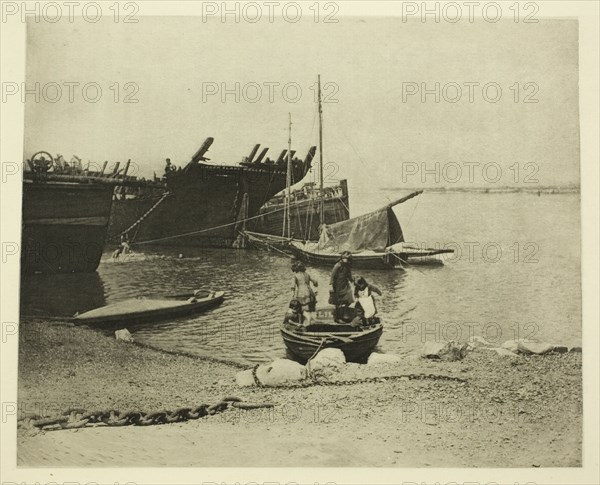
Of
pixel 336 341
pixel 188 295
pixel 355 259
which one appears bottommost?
pixel 336 341

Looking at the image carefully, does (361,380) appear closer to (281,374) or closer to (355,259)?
(281,374)

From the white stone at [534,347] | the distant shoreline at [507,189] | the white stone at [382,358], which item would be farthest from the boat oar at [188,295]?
the white stone at [534,347]

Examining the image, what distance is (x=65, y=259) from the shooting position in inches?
162

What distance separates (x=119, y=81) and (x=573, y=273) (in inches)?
133

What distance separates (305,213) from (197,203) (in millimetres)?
771

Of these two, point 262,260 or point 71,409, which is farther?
point 262,260

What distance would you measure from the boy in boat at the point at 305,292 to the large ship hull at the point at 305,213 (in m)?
0.27

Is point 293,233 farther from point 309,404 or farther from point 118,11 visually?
point 118,11

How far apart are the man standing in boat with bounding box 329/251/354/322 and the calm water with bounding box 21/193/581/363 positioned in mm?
74

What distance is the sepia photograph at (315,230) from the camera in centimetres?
399

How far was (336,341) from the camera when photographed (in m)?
4.07

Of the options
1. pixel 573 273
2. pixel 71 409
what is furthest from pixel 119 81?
pixel 573 273

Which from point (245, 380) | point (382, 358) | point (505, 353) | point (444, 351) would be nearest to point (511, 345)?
point (505, 353)

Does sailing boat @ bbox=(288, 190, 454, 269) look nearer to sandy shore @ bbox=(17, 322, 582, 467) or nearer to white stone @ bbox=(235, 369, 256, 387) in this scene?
sandy shore @ bbox=(17, 322, 582, 467)
